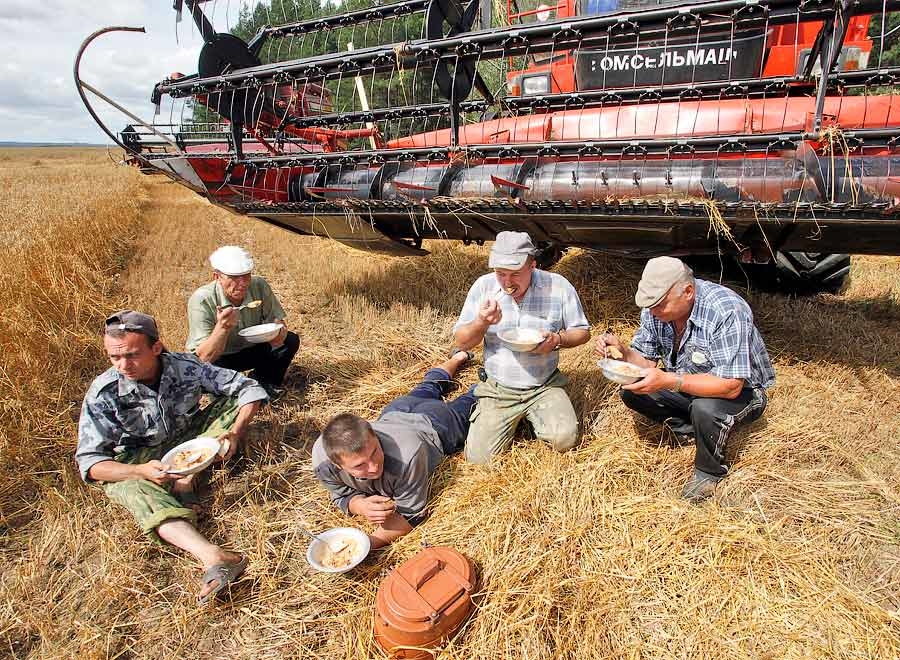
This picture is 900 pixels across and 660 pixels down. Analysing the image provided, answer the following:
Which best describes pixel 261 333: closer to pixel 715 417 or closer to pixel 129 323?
pixel 129 323

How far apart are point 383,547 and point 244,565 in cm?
61

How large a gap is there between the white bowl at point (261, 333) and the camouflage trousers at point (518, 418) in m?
1.31

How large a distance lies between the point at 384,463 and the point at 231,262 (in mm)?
1649

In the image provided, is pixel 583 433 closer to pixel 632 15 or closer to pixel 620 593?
pixel 620 593

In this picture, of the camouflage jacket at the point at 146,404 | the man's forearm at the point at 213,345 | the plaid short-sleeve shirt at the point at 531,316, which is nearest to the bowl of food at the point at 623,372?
the plaid short-sleeve shirt at the point at 531,316

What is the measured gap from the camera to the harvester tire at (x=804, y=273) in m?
4.66

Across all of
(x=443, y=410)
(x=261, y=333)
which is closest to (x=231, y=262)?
(x=261, y=333)

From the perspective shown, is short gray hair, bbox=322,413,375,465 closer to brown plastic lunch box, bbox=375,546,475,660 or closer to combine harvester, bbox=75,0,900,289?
brown plastic lunch box, bbox=375,546,475,660

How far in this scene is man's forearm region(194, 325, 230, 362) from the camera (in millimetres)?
3184

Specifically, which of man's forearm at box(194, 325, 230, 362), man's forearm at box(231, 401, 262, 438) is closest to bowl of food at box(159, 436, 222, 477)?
man's forearm at box(231, 401, 262, 438)

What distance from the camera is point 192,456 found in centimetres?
256

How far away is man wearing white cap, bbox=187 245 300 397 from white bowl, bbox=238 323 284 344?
0.08m

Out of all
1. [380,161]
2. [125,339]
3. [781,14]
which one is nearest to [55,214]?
[380,161]

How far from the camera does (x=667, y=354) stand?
2869 mm
